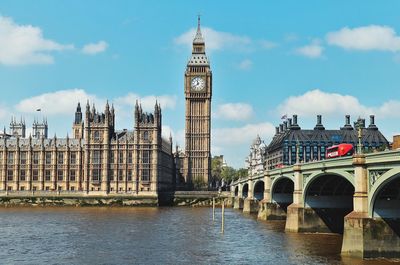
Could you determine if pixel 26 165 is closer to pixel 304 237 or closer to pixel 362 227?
pixel 304 237

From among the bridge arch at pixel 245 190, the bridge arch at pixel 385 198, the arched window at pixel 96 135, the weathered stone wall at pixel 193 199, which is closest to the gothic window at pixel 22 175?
the arched window at pixel 96 135

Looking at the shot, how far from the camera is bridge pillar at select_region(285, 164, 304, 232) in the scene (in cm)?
6769

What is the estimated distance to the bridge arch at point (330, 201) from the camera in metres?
67.3

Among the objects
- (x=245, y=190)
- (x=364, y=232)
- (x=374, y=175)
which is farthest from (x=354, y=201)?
(x=245, y=190)

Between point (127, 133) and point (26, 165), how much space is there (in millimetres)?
26909

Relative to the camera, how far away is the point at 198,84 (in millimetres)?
183750

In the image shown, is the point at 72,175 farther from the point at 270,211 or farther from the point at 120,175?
the point at 270,211

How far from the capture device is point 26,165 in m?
154

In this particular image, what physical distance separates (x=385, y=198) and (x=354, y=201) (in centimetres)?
313

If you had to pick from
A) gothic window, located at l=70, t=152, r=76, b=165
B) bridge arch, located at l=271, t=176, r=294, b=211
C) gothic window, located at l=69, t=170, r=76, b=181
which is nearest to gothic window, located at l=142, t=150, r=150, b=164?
gothic window, located at l=70, t=152, r=76, b=165

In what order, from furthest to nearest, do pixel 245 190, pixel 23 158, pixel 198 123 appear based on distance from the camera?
1. pixel 198 123
2. pixel 23 158
3. pixel 245 190

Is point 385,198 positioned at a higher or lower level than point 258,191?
higher

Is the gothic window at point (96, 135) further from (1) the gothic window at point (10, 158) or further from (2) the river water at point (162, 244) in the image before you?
(2) the river water at point (162, 244)

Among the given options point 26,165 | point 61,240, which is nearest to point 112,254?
point 61,240
